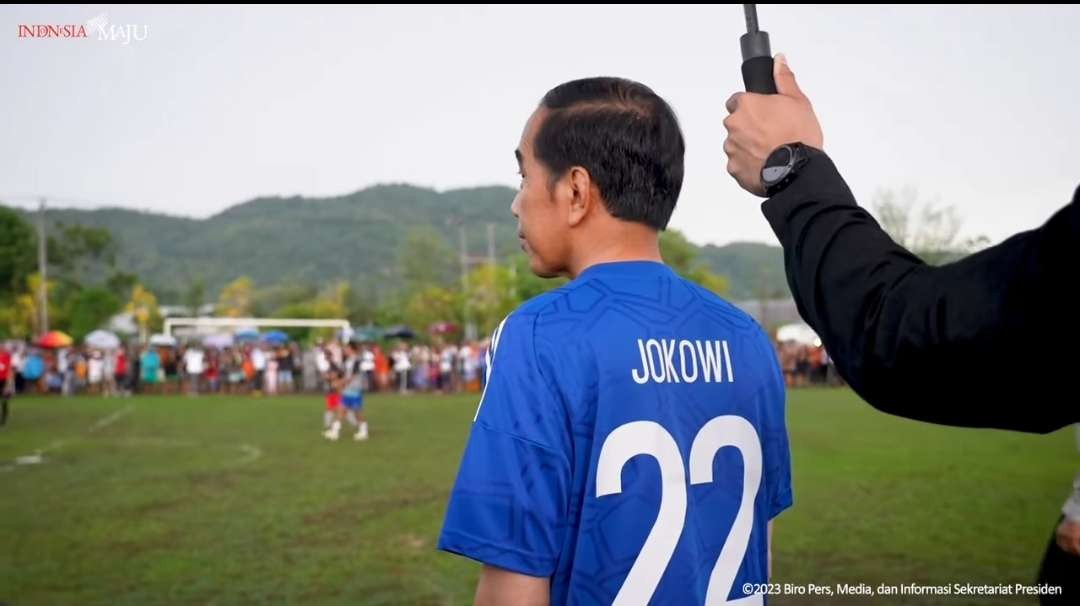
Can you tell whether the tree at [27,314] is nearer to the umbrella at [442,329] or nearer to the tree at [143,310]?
the tree at [143,310]

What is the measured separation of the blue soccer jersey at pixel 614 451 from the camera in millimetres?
2148

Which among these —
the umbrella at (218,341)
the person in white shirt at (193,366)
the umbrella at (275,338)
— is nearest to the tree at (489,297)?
the umbrella at (275,338)

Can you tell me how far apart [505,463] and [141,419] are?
82.8 ft

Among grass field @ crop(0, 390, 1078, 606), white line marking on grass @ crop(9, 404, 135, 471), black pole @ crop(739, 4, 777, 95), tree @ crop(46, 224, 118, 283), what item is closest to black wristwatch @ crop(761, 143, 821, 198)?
black pole @ crop(739, 4, 777, 95)

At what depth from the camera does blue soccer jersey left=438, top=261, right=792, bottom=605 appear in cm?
215

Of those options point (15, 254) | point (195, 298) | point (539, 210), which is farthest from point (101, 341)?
point (195, 298)

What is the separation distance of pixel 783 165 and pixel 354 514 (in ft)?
33.0

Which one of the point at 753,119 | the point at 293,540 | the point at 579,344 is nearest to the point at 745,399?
the point at 579,344

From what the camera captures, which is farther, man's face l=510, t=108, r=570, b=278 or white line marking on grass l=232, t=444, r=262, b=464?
white line marking on grass l=232, t=444, r=262, b=464

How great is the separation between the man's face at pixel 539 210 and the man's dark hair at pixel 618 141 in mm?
29

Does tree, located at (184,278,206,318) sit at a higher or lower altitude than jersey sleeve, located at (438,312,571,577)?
higher

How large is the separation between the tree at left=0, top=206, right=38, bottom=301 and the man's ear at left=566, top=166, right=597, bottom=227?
7331 cm

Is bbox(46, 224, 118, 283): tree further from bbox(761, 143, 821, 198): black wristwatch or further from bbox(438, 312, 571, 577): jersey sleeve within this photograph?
bbox(761, 143, 821, 198): black wristwatch

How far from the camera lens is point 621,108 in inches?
92.9
